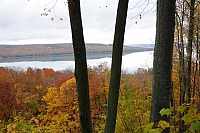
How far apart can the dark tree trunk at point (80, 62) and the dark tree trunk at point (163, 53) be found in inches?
25.2

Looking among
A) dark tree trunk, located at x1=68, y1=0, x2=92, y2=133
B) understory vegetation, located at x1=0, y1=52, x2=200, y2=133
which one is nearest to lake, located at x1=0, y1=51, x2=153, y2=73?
dark tree trunk, located at x1=68, y1=0, x2=92, y2=133

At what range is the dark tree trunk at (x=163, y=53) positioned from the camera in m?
1.94

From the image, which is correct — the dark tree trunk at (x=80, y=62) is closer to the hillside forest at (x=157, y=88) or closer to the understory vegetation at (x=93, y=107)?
the hillside forest at (x=157, y=88)

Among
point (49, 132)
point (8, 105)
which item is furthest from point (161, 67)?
point (8, 105)

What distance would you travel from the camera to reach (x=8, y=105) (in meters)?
21.8

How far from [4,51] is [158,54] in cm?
6377

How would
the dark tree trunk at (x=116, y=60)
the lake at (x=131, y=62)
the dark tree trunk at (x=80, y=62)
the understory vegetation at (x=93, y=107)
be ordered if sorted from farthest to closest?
the lake at (x=131, y=62) → the understory vegetation at (x=93, y=107) → the dark tree trunk at (x=116, y=60) → the dark tree trunk at (x=80, y=62)

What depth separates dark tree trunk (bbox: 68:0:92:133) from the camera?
6.21ft

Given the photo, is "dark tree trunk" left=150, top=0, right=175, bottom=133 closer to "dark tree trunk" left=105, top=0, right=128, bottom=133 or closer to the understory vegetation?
the understory vegetation

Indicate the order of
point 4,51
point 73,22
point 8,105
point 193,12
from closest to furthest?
point 73,22
point 193,12
point 8,105
point 4,51

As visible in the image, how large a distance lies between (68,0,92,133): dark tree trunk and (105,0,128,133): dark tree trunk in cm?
28

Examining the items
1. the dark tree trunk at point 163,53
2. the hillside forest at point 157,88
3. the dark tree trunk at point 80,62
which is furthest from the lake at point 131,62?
the dark tree trunk at point 163,53

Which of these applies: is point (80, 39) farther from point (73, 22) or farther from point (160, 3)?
point (160, 3)

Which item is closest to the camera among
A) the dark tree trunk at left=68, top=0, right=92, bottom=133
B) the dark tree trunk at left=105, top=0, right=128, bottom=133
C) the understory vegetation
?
the dark tree trunk at left=68, top=0, right=92, bottom=133
